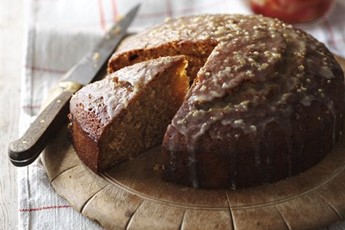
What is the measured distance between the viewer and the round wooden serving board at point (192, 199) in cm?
257

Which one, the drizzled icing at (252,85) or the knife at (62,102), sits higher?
the drizzled icing at (252,85)

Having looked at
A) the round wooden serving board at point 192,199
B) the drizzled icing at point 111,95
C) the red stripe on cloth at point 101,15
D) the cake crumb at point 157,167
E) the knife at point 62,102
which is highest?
the drizzled icing at point 111,95

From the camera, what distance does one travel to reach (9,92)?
380cm

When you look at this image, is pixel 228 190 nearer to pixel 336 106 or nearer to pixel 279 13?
pixel 336 106

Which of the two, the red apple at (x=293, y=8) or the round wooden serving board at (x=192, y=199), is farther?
the red apple at (x=293, y=8)

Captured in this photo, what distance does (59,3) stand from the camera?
4.58m

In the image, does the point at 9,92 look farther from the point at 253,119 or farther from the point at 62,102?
the point at 253,119

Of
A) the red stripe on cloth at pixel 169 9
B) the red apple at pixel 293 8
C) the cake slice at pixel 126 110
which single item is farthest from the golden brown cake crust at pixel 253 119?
the red stripe on cloth at pixel 169 9

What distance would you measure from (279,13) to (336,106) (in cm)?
142

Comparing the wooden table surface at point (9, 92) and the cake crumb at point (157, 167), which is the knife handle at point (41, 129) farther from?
the cake crumb at point (157, 167)

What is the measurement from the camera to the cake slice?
9.35 feet

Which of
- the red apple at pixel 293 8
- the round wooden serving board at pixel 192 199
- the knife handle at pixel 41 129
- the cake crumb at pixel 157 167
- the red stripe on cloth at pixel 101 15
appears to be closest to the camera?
the round wooden serving board at pixel 192 199

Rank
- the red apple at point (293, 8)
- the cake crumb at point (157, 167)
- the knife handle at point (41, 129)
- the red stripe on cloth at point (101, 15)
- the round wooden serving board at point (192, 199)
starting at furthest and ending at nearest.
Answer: the red stripe on cloth at point (101, 15) < the red apple at point (293, 8) < the cake crumb at point (157, 167) < the knife handle at point (41, 129) < the round wooden serving board at point (192, 199)

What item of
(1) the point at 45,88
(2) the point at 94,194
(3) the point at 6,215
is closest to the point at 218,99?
(2) the point at 94,194
